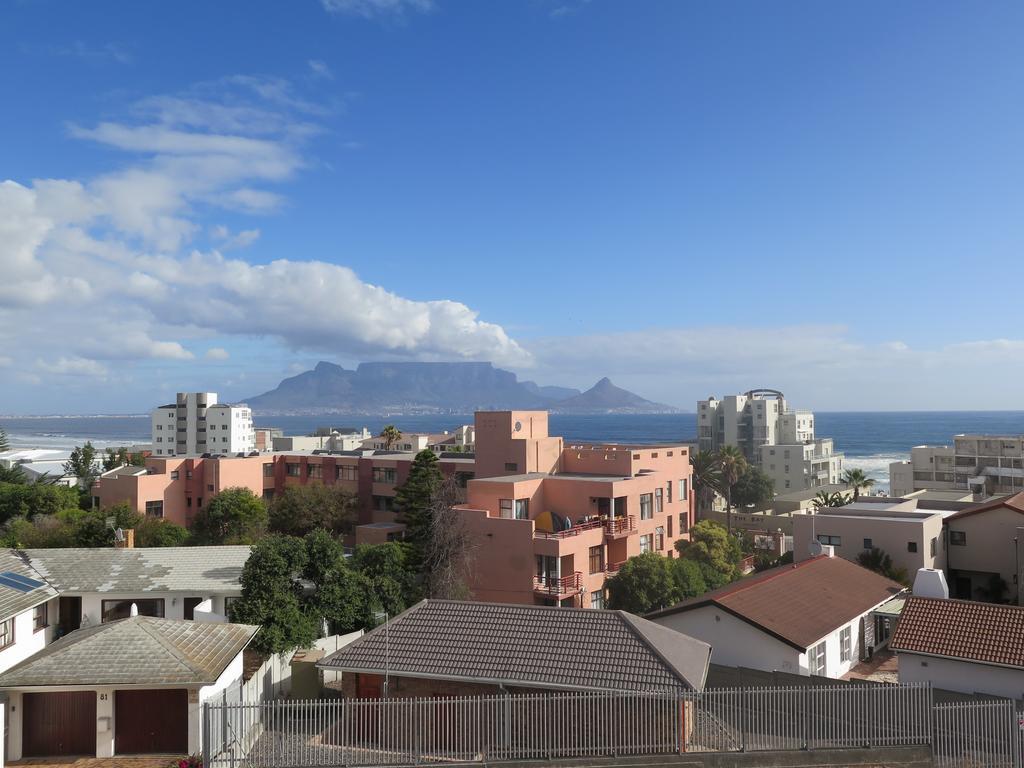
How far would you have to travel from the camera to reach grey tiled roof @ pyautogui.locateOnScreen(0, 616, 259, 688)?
18719 millimetres

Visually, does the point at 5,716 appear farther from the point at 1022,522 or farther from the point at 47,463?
the point at 47,463

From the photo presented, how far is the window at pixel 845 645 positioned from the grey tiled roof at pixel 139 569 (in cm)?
2026

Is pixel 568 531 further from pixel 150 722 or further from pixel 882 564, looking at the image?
pixel 150 722

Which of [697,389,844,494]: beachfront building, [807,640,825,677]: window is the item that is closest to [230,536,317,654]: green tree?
[807,640,825,677]: window

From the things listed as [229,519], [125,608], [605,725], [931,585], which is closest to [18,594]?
[125,608]

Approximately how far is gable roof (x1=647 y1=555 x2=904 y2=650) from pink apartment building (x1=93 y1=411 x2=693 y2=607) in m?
11.6

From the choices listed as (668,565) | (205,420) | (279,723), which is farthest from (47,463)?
(279,723)

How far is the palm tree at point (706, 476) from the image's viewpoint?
235ft

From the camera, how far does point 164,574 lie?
28.1 metres

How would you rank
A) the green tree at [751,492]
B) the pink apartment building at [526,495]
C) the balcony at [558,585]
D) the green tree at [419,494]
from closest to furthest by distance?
the balcony at [558,585] → the pink apartment building at [526,495] → the green tree at [419,494] → the green tree at [751,492]

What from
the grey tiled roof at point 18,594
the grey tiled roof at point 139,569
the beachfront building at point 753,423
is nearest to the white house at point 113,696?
the grey tiled roof at point 18,594

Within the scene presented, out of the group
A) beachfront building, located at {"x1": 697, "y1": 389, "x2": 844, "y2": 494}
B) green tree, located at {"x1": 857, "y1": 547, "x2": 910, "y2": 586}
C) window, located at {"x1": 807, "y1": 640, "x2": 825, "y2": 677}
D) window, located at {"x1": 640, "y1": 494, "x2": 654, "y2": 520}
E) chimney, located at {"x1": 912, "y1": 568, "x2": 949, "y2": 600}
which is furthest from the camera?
beachfront building, located at {"x1": 697, "y1": 389, "x2": 844, "y2": 494}

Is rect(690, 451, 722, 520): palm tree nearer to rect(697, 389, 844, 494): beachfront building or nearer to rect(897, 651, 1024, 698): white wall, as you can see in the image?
rect(897, 651, 1024, 698): white wall

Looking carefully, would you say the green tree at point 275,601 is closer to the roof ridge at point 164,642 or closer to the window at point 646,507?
the roof ridge at point 164,642
